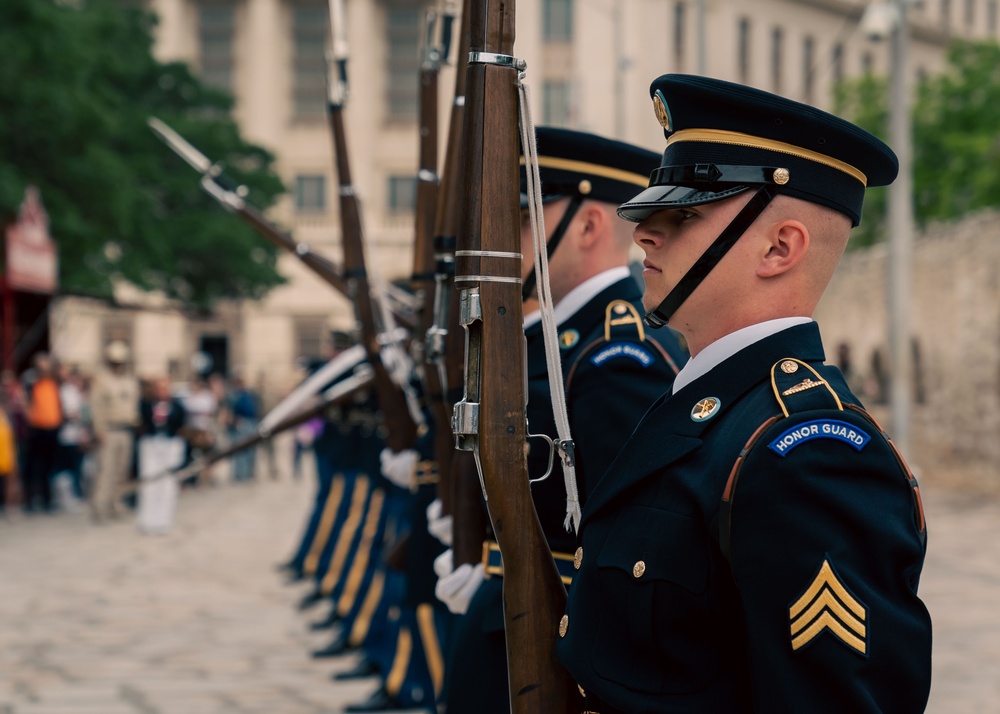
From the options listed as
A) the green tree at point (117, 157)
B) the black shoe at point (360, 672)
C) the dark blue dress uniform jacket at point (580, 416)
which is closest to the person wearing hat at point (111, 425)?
the green tree at point (117, 157)

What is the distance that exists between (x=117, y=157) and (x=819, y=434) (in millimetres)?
Result: 19948

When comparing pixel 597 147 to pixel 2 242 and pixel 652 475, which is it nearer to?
pixel 652 475

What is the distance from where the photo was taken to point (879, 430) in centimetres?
161

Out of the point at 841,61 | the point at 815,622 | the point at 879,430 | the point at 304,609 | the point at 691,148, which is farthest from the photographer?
the point at 841,61

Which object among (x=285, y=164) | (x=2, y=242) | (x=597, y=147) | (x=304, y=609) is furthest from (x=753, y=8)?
(x=597, y=147)

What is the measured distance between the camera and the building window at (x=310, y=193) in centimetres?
4419

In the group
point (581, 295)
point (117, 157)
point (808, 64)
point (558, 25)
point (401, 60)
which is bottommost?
point (581, 295)

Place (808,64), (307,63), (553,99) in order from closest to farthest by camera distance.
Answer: (553,99) < (307,63) < (808,64)

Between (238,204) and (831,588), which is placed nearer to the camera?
(831,588)

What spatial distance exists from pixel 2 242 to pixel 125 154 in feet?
25.6

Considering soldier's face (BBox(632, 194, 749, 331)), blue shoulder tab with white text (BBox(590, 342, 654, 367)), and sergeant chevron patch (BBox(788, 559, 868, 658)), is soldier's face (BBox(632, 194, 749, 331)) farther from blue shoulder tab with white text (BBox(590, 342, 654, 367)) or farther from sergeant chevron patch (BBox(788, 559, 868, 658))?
blue shoulder tab with white text (BBox(590, 342, 654, 367))

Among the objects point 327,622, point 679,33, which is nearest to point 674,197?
point 327,622

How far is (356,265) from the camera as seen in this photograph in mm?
4531

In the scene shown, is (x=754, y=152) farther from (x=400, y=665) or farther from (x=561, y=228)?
(x=400, y=665)
